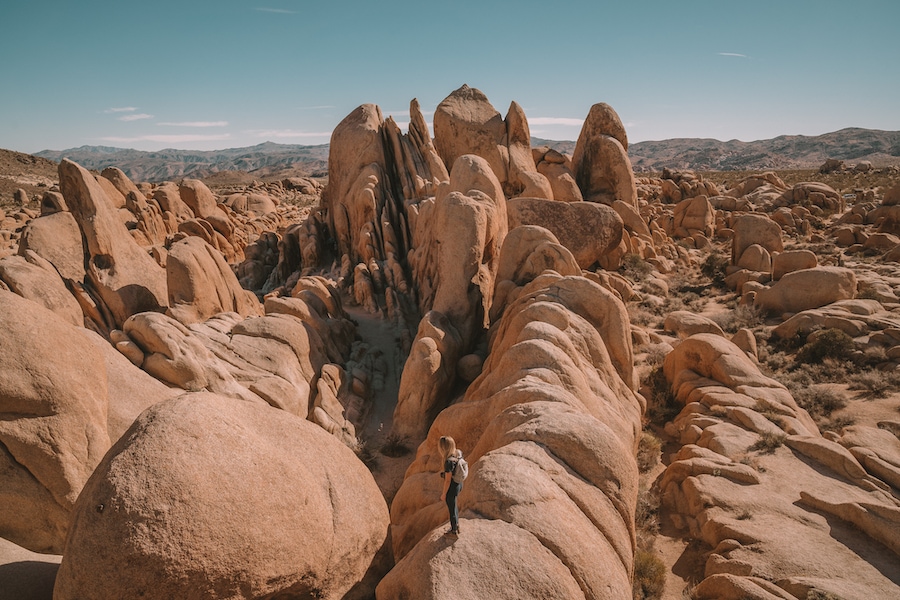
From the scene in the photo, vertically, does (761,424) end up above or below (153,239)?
below

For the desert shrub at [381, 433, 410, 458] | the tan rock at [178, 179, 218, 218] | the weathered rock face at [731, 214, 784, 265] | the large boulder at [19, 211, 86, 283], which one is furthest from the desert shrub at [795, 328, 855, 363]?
the tan rock at [178, 179, 218, 218]

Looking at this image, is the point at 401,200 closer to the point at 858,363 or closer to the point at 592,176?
the point at 592,176

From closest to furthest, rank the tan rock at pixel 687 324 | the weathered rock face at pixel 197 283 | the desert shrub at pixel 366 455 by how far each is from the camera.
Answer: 1. the desert shrub at pixel 366 455
2. the weathered rock face at pixel 197 283
3. the tan rock at pixel 687 324

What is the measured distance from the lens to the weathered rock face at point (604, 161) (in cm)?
2792

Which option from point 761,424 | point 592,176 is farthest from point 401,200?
point 761,424

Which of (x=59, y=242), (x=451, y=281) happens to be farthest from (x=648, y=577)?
(x=59, y=242)

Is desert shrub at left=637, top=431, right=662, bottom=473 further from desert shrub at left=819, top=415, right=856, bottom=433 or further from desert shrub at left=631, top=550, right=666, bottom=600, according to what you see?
desert shrub at left=819, top=415, right=856, bottom=433

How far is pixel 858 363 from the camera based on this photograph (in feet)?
51.6

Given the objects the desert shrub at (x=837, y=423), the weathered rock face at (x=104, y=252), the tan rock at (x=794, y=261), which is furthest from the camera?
the tan rock at (x=794, y=261)

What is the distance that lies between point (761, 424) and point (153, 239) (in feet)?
99.0

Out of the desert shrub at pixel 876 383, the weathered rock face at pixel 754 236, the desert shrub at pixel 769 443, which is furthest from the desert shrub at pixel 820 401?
the weathered rock face at pixel 754 236

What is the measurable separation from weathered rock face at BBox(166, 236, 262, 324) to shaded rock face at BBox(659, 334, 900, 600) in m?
13.3

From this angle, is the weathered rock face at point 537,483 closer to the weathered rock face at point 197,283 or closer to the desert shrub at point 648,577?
the desert shrub at point 648,577

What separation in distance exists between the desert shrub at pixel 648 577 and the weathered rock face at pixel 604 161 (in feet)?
76.8
